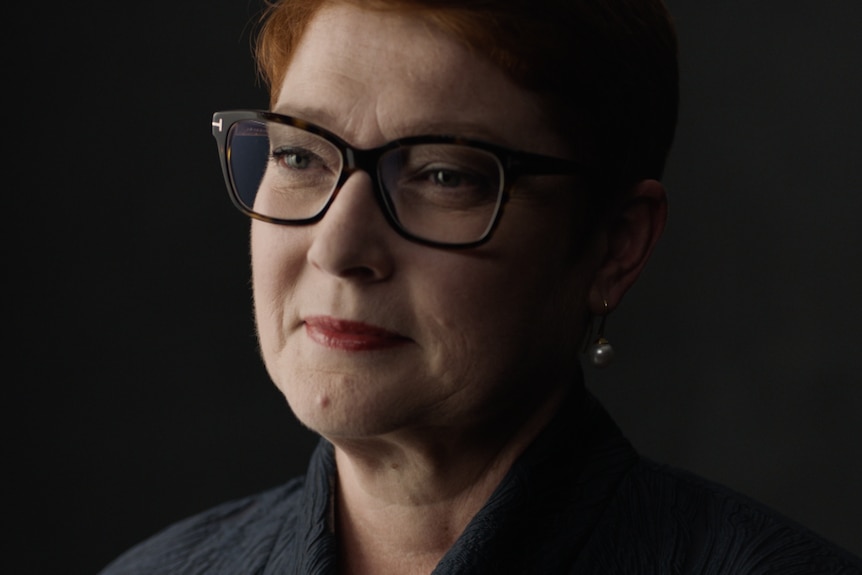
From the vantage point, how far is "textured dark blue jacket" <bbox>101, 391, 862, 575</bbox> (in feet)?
5.31

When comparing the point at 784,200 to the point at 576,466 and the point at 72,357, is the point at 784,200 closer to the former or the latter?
the point at 576,466

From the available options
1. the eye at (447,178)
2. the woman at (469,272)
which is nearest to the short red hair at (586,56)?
the woman at (469,272)

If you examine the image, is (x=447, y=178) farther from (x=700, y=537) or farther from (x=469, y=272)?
(x=700, y=537)

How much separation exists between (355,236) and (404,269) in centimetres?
6

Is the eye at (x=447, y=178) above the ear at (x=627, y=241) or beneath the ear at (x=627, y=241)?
above

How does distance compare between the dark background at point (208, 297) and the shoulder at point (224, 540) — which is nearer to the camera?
the shoulder at point (224, 540)

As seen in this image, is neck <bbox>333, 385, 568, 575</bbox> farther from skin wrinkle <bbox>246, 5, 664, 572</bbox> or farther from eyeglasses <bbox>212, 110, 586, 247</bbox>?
eyeglasses <bbox>212, 110, 586, 247</bbox>

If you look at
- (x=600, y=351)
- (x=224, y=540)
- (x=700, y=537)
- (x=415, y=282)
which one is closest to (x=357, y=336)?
(x=415, y=282)

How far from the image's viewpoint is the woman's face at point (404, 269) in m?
1.50

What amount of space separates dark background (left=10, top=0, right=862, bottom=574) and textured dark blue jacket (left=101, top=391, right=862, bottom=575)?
1118 mm

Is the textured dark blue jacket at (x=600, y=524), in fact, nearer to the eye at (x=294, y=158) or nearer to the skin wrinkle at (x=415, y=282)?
the skin wrinkle at (x=415, y=282)

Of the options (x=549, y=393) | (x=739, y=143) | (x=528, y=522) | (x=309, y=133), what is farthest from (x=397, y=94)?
(x=739, y=143)

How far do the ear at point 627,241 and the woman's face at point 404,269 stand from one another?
3.9 inches

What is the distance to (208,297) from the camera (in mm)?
2943
